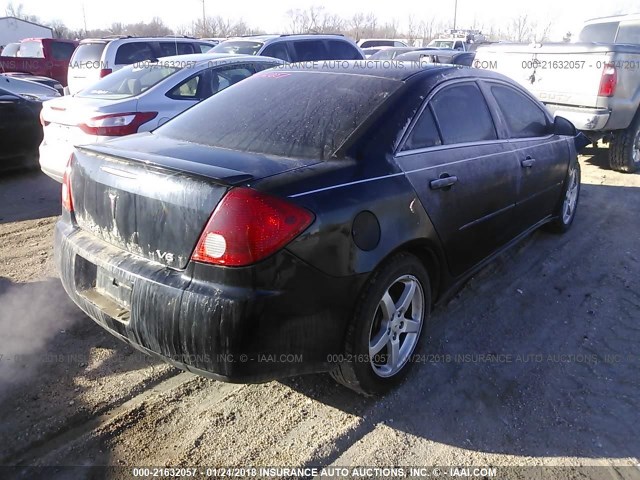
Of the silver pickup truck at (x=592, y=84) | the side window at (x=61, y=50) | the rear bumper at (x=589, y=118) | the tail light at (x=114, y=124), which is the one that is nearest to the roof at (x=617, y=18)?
the silver pickup truck at (x=592, y=84)

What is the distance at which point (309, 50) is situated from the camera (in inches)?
405

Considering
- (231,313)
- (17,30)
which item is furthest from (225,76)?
(17,30)

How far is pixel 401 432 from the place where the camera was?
2609 mm

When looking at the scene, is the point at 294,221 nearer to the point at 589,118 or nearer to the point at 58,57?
the point at 589,118

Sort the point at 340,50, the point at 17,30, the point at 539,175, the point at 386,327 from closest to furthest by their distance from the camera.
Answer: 1. the point at 386,327
2. the point at 539,175
3. the point at 340,50
4. the point at 17,30

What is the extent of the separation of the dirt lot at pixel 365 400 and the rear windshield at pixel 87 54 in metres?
8.76

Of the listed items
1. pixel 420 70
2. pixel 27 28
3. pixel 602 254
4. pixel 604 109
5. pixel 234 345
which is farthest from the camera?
pixel 27 28

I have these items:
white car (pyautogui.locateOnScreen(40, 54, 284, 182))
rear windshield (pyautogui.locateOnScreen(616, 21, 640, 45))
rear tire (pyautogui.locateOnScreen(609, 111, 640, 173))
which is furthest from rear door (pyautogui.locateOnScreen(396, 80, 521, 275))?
rear windshield (pyautogui.locateOnScreen(616, 21, 640, 45))

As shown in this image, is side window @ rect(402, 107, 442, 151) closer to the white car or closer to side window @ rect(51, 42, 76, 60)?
the white car

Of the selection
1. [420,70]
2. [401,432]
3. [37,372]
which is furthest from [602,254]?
[37,372]

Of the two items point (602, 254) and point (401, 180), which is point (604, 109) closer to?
point (602, 254)

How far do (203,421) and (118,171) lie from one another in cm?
129

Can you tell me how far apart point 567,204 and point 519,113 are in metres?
1.52

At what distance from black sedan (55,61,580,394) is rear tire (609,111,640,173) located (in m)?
5.07
